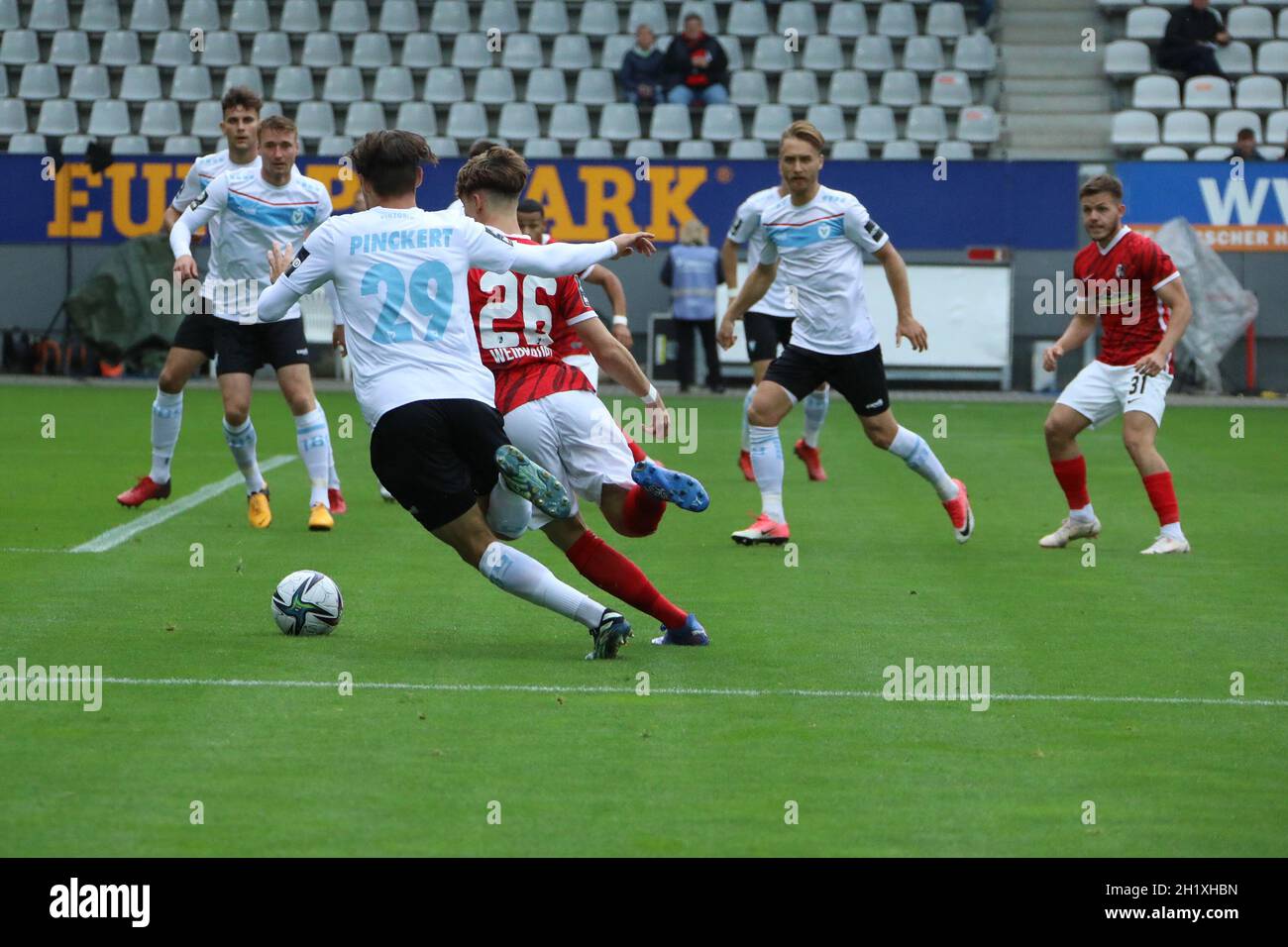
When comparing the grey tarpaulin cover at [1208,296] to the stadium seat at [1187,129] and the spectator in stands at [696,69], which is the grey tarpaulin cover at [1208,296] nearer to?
the stadium seat at [1187,129]

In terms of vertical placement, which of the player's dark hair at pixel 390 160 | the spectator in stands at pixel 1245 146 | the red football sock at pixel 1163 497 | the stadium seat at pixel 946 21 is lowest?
the red football sock at pixel 1163 497

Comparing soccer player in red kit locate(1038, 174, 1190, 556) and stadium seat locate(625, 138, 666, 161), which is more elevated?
stadium seat locate(625, 138, 666, 161)

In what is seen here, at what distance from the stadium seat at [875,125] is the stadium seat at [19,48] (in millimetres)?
11411

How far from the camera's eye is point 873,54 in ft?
87.4

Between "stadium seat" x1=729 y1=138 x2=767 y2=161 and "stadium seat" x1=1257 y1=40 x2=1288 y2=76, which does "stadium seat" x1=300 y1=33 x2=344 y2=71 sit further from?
"stadium seat" x1=1257 y1=40 x2=1288 y2=76

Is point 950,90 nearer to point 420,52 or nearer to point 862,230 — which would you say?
point 420,52

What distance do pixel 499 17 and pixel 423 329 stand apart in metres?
21.1

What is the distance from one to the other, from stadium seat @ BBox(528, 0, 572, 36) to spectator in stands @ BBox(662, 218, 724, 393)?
4.88 metres

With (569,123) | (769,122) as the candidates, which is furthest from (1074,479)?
(569,123)

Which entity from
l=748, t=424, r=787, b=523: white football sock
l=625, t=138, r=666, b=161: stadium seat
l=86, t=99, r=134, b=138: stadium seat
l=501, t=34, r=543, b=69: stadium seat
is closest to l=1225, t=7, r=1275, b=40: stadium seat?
l=625, t=138, r=666, b=161: stadium seat

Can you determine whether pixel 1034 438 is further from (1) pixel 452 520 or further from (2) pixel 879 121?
(1) pixel 452 520

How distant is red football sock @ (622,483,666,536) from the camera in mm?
6887

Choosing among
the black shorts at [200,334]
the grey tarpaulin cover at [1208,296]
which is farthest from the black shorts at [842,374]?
the grey tarpaulin cover at [1208,296]

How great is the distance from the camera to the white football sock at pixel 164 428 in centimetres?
1112
